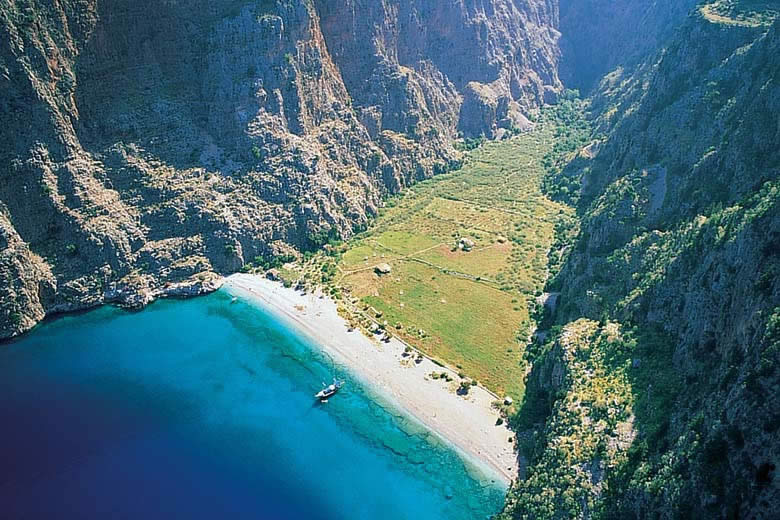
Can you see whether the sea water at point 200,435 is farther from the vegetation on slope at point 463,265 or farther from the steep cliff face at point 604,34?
the steep cliff face at point 604,34

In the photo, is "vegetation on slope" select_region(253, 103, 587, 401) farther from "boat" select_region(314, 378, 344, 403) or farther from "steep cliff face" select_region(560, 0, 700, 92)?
"steep cliff face" select_region(560, 0, 700, 92)

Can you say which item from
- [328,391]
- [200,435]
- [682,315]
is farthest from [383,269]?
[682,315]

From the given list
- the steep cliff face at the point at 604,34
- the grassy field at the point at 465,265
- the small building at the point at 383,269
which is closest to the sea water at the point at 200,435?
the grassy field at the point at 465,265

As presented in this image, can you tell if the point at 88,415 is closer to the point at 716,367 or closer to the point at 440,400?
the point at 440,400

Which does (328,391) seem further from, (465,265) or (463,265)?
(465,265)

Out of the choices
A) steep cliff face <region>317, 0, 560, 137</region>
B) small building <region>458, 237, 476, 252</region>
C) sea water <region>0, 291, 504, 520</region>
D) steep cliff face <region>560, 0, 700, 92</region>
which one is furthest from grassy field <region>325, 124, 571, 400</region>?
steep cliff face <region>560, 0, 700, 92</region>

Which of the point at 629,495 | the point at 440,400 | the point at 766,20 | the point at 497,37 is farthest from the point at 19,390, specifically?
the point at 497,37
